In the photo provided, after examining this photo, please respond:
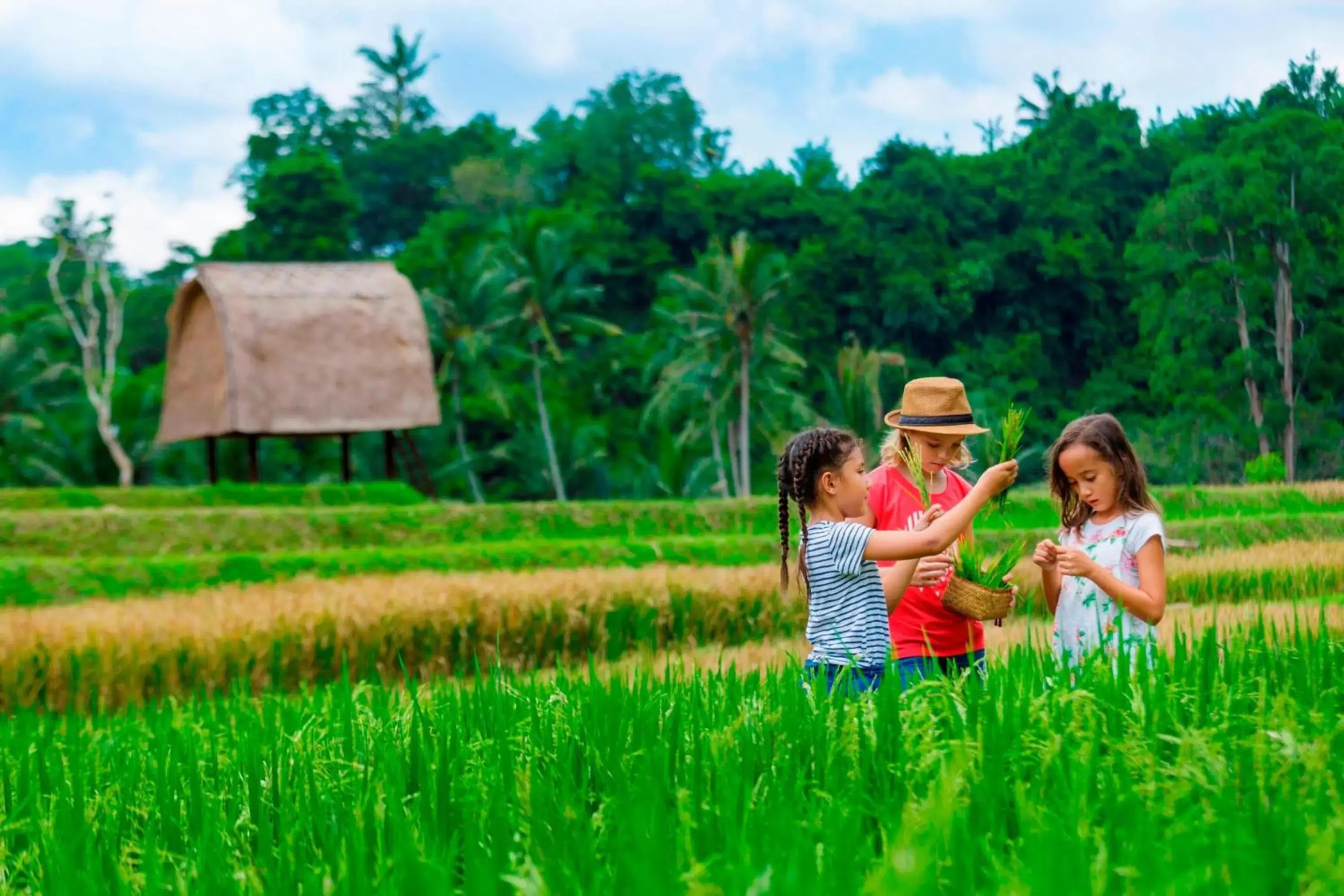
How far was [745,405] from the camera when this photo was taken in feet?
102

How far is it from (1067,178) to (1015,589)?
123 ft

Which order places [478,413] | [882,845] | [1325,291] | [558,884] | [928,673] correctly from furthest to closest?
[478,413], [1325,291], [928,673], [882,845], [558,884]

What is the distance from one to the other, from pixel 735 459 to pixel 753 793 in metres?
30.8

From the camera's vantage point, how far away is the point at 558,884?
168cm

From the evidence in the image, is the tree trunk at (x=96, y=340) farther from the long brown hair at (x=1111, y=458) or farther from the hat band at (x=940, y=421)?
the long brown hair at (x=1111, y=458)

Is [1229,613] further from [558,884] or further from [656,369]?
[656,369]

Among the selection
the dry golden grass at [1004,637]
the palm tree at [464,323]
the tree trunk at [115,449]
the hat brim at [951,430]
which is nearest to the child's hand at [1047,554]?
the hat brim at [951,430]

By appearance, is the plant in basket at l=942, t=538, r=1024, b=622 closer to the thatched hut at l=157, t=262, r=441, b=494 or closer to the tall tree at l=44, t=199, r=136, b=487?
the thatched hut at l=157, t=262, r=441, b=494

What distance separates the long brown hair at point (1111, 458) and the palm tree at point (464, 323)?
27570mm

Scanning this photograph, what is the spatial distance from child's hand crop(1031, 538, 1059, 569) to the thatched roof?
19944 mm

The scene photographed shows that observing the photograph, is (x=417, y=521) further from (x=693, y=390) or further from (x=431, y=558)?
(x=693, y=390)

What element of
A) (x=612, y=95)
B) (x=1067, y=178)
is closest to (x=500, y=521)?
(x=1067, y=178)

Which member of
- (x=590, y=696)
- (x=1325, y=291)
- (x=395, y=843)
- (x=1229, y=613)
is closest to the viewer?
(x=395, y=843)

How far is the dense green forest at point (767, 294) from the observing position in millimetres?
26234
